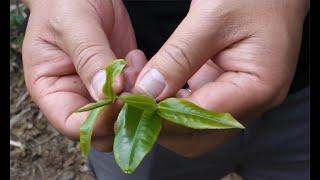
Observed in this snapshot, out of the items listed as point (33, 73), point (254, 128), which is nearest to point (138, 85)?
point (33, 73)

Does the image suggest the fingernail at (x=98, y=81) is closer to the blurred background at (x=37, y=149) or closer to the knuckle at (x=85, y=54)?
the knuckle at (x=85, y=54)

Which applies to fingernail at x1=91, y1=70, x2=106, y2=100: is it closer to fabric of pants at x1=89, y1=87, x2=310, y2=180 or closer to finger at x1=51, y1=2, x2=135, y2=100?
finger at x1=51, y1=2, x2=135, y2=100

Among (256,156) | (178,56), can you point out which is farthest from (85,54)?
(256,156)

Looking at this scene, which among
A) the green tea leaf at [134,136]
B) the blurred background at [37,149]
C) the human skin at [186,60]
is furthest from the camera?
the blurred background at [37,149]

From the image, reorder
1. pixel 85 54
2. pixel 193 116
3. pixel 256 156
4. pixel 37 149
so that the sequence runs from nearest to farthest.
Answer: pixel 193 116 → pixel 85 54 → pixel 256 156 → pixel 37 149

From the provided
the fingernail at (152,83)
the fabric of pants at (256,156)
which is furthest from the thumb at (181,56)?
the fabric of pants at (256,156)

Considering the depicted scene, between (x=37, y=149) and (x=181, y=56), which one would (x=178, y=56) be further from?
(x=37, y=149)
